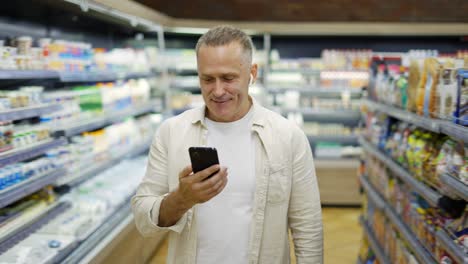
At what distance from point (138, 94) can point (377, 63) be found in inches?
105

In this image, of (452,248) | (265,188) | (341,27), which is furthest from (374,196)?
(341,27)

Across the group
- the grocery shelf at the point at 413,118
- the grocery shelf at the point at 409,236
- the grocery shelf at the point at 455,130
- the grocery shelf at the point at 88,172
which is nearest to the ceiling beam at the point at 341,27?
the grocery shelf at the point at 88,172

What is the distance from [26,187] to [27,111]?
1.57ft

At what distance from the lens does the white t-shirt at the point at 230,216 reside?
1737mm

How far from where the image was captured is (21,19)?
3303mm

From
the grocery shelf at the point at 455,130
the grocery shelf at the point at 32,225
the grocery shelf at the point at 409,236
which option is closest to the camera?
the grocery shelf at the point at 455,130

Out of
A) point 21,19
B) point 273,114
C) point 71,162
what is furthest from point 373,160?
point 21,19

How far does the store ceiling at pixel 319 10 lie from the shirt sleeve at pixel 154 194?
16.2 ft

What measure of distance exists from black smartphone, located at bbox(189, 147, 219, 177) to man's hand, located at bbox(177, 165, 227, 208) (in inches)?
1.1

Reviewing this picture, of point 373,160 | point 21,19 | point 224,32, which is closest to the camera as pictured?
point 224,32

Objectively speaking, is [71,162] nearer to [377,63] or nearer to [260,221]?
[260,221]

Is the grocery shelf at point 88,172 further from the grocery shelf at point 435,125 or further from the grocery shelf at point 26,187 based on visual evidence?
the grocery shelf at point 435,125

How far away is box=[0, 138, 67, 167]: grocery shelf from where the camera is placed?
2.46 metres

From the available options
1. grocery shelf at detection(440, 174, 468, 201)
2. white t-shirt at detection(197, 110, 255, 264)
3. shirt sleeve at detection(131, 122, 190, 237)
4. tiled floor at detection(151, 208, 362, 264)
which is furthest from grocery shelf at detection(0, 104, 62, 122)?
grocery shelf at detection(440, 174, 468, 201)
